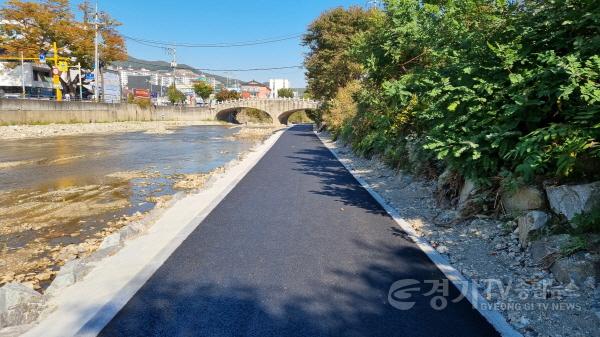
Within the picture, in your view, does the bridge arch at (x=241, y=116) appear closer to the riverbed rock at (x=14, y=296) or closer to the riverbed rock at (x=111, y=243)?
the riverbed rock at (x=111, y=243)

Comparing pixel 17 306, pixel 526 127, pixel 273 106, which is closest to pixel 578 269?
pixel 526 127

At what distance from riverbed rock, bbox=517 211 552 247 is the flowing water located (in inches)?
259

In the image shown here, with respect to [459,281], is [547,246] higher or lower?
higher

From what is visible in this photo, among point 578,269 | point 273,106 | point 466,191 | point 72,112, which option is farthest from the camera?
point 273,106

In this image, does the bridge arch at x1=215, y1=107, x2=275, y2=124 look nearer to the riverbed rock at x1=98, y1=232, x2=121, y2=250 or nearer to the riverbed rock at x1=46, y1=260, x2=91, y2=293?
the riverbed rock at x1=98, y1=232, x2=121, y2=250

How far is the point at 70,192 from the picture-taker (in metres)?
11.1

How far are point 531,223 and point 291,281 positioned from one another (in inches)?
123

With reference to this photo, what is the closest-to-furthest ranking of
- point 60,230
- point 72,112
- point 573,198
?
point 573,198 < point 60,230 < point 72,112

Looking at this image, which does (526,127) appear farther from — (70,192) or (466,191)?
(70,192)

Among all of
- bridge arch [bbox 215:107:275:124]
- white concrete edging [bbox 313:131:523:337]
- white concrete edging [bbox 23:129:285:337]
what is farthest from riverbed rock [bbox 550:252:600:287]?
bridge arch [bbox 215:107:275:124]

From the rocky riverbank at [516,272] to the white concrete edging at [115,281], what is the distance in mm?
3739

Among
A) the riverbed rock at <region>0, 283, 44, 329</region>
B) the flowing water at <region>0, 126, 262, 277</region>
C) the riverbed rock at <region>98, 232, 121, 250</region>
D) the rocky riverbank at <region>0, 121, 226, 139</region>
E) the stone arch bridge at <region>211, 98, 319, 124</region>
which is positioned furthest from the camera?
the stone arch bridge at <region>211, 98, 319, 124</region>

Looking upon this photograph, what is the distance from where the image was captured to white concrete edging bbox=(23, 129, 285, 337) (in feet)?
11.9

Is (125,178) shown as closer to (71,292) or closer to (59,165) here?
(59,165)
